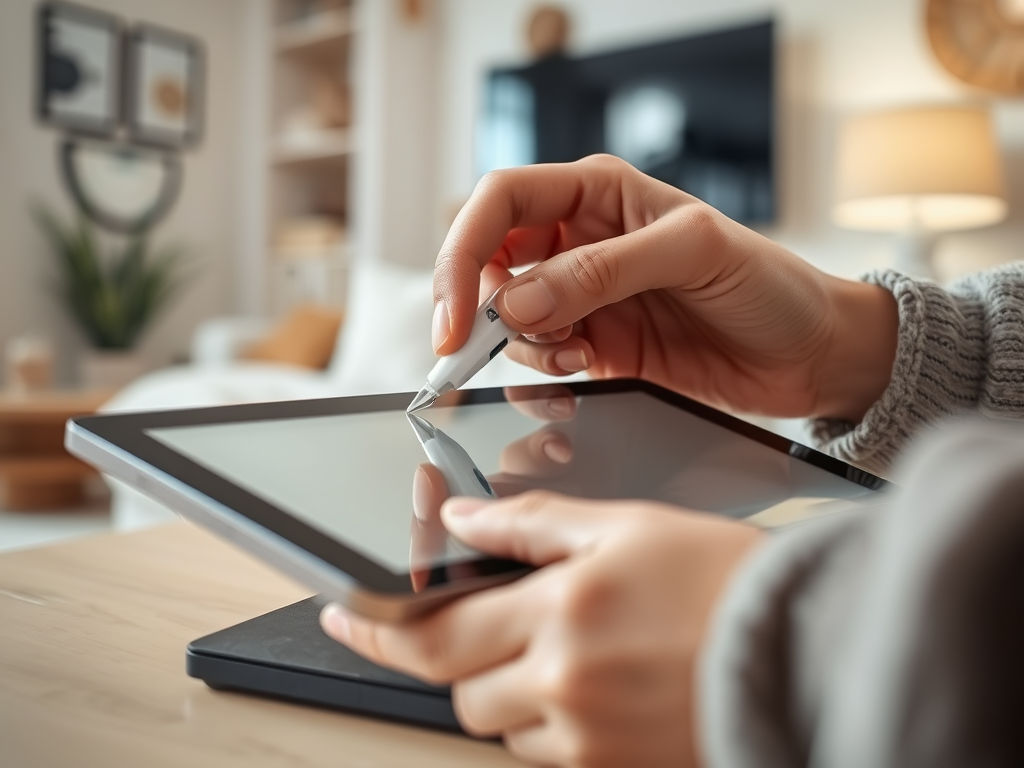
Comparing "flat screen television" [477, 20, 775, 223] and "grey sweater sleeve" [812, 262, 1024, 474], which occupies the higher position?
"flat screen television" [477, 20, 775, 223]

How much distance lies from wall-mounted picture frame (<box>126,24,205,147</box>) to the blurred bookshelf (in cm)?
38

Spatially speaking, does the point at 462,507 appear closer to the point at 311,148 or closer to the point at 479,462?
the point at 479,462

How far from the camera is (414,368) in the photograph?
2.51m

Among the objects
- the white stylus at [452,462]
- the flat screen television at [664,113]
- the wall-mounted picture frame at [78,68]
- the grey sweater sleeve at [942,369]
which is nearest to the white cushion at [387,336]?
the flat screen television at [664,113]

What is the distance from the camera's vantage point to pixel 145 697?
37cm

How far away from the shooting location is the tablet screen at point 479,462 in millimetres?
334

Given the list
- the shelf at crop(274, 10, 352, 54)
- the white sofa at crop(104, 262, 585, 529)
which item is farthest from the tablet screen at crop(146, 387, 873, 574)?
the shelf at crop(274, 10, 352, 54)

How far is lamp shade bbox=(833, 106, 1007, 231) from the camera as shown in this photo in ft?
7.96

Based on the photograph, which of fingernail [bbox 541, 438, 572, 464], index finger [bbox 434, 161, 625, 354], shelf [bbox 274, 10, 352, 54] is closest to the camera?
fingernail [bbox 541, 438, 572, 464]

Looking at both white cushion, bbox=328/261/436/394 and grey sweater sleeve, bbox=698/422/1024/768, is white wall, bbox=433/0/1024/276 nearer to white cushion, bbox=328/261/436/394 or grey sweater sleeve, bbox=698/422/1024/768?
white cushion, bbox=328/261/436/394

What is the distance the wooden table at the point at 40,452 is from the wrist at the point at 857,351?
2541 mm

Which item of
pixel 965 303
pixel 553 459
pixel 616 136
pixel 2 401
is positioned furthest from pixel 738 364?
pixel 616 136

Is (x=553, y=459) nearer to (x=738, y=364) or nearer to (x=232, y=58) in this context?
(x=738, y=364)

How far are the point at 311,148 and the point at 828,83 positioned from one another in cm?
242
